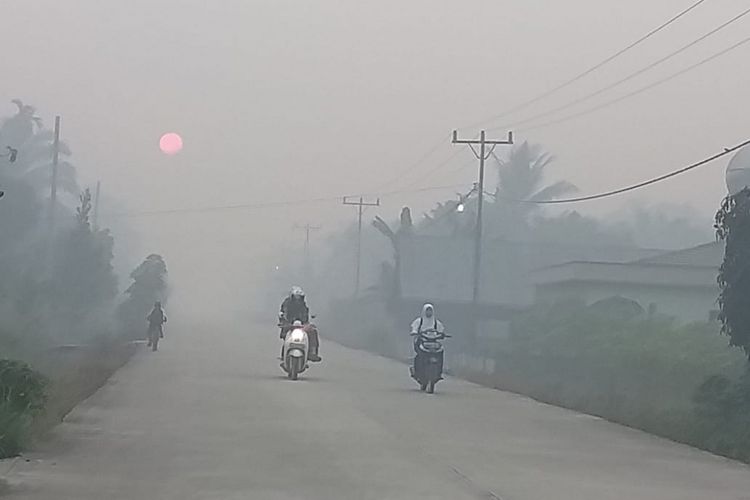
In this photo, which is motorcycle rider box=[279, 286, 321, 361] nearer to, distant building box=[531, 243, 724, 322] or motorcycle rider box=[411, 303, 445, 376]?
motorcycle rider box=[411, 303, 445, 376]

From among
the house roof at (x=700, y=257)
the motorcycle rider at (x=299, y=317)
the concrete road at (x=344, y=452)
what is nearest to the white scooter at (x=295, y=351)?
the motorcycle rider at (x=299, y=317)

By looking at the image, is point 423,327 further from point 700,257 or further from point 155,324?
point 700,257

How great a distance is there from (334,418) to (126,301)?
50.7 metres

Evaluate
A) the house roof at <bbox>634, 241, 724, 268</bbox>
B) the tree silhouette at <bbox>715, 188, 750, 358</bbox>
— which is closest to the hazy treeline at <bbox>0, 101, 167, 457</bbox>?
the tree silhouette at <bbox>715, 188, 750, 358</bbox>

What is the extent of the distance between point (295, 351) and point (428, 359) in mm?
3628

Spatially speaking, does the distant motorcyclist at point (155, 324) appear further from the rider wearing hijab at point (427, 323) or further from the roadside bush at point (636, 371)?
the rider wearing hijab at point (427, 323)

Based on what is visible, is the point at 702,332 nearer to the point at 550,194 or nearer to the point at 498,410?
the point at 498,410

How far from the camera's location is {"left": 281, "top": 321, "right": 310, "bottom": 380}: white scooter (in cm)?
3073

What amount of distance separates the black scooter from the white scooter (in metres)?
2.98

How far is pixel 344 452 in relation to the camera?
15.6 meters

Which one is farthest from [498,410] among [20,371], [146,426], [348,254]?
[348,254]

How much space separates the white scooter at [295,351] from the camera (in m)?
30.7

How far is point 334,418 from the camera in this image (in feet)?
66.9

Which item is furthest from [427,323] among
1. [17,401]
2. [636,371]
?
[17,401]
